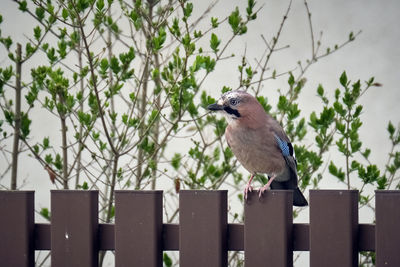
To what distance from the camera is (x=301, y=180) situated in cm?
450

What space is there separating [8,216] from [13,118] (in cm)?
126

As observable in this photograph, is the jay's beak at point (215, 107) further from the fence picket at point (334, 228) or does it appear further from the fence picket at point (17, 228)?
the fence picket at point (17, 228)

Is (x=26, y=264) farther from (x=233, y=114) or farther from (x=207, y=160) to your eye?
(x=207, y=160)

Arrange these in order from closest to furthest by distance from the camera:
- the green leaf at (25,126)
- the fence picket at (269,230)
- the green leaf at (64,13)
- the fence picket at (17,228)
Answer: the fence picket at (269,230) < the fence picket at (17,228) < the green leaf at (64,13) < the green leaf at (25,126)

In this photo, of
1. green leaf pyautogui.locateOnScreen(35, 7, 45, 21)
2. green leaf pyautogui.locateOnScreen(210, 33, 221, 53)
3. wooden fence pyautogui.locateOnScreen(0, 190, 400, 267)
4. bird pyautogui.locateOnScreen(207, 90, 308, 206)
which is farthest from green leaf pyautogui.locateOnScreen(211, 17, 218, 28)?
wooden fence pyautogui.locateOnScreen(0, 190, 400, 267)

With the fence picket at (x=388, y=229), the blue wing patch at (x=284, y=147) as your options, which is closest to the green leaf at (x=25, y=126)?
the blue wing patch at (x=284, y=147)

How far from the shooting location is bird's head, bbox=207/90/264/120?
367cm

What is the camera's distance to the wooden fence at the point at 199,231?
2.98 meters

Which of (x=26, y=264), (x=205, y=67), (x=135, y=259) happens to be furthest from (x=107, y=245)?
(x=205, y=67)

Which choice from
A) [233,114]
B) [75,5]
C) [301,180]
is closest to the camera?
[233,114]

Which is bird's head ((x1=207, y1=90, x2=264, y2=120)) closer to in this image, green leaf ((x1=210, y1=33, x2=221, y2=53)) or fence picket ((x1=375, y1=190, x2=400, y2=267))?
green leaf ((x1=210, y1=33, x2=221, y2=53))

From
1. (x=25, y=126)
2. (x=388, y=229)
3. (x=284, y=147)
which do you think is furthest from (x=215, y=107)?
(x=25, y=126)

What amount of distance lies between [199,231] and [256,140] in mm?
885

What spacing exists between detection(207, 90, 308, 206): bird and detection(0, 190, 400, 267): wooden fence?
2.26 feet
